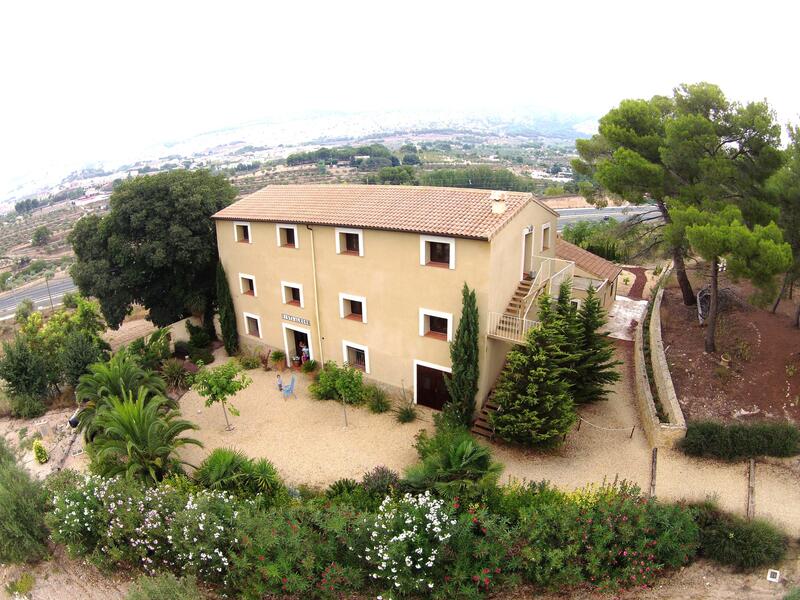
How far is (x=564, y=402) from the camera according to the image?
579 inches

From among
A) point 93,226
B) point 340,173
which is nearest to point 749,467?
point 93,226

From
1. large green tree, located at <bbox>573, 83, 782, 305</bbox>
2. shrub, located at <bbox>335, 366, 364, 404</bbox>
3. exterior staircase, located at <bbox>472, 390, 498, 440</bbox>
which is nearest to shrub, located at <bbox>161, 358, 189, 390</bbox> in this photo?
shrub, located at <bbox>335, 366, 364, 404</bbox>

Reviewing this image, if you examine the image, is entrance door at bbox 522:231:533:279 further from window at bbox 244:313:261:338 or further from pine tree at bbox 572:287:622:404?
window at bbox 244:313:261:338

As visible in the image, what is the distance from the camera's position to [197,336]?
2475 centimetres

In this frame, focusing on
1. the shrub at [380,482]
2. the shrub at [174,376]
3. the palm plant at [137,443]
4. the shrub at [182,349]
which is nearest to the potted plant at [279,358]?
the shrub at [174,376]

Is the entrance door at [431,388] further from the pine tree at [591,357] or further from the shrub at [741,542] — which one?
the shrub at [741,542]

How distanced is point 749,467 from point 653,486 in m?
2.78

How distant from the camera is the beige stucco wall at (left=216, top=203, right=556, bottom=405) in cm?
1602

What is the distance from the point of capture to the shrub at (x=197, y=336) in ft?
81.0

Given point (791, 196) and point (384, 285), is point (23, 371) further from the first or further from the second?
point (791, 196)

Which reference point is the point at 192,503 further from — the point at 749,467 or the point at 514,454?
the point at 749,467

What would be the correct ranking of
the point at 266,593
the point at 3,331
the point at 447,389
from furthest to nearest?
the point at 3,331, the point at 447,389, the point at 266,593

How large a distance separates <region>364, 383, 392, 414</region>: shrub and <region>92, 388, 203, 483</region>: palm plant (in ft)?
21.5

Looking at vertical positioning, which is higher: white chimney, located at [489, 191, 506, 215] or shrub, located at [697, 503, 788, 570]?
white chimney, located at [489, 191, 506, 215]
